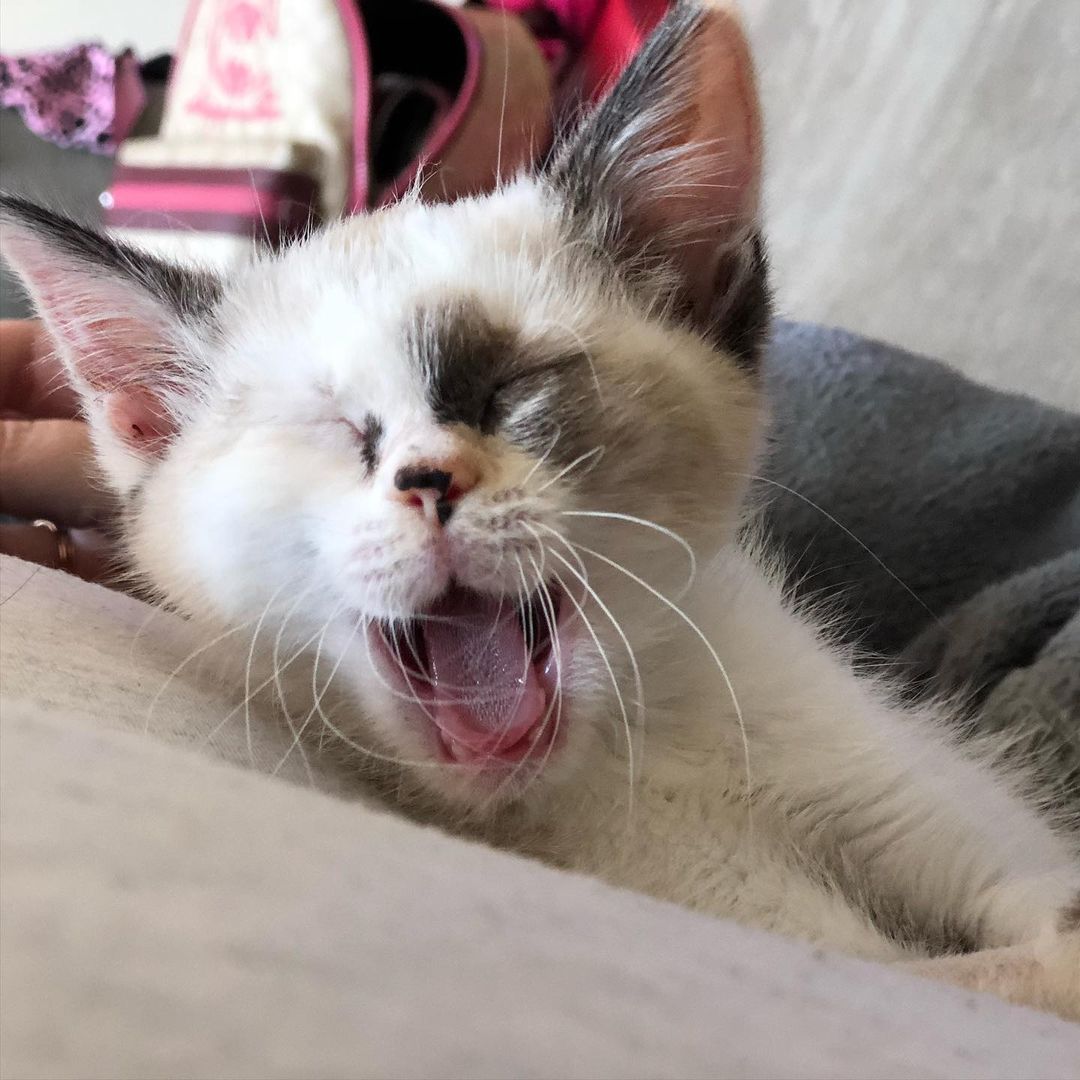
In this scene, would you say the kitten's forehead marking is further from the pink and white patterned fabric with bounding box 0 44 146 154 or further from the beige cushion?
the pink and white patterned fabric with bounding box 0 44 146 154

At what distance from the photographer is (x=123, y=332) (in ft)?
2.20

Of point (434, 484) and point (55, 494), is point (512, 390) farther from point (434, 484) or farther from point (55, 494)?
point (55, 494)

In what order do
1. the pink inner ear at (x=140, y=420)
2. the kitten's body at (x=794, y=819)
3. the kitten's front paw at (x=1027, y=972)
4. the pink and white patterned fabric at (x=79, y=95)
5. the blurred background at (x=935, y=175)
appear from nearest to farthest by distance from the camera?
1. the kitten's front paw at (x=1027, y=972)
2. the kitten's body at (x=794, y=819)
3. the pink inner ear at (x=140, y=420)
4. the blurred background at (x=935, y=175)
5. the pink and white patterned fabric at (x=79, y=95)

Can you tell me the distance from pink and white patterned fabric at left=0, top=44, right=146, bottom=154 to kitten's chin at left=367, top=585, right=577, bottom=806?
161 cm

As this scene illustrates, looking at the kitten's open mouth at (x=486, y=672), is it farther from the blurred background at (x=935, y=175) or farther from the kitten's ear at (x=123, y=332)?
the blurred background at (x=935, y=175)

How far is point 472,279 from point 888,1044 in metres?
0.47

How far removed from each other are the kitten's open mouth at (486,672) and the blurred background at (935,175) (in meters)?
0.85

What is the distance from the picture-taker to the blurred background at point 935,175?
49.3 inches

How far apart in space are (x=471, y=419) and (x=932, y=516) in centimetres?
60

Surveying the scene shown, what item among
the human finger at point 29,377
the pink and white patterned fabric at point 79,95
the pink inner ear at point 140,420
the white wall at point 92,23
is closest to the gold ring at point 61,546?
the human finger at point 29,377

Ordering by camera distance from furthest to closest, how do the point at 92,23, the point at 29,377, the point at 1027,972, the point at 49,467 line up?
1. the point at 92,23
2. the point at 29,377
3. the point at 49,467
4. the point at 1027,972

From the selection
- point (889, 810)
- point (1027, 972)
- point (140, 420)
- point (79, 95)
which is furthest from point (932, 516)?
point (79, 95)

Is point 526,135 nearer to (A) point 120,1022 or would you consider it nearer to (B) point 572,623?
(B) point 572,623

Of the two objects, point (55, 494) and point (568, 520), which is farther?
point (55, 494)
